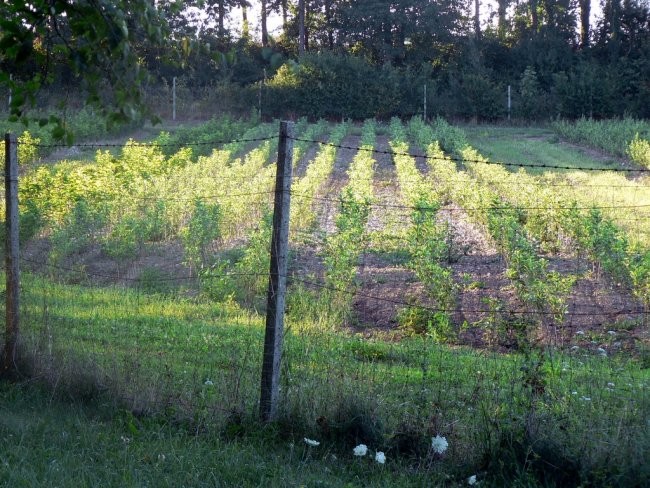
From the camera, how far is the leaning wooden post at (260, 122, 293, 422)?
20.2 feet

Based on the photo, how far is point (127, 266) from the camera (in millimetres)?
14000

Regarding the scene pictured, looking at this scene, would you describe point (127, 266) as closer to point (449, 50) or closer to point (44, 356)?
point (44, 356)

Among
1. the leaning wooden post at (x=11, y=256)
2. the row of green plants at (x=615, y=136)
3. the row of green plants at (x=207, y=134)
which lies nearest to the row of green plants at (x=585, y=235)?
the leaning wooden post at (x=11, y=256)

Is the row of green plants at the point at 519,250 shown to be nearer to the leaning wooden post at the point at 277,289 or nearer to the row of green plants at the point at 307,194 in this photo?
the leaning wooden post at the point at 277,289

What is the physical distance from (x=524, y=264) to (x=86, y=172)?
37.0 feet

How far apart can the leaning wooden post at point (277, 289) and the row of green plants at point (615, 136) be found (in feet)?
76.0

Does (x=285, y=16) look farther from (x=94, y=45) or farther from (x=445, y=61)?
(x=94, y=45)

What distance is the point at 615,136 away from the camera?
114 ft

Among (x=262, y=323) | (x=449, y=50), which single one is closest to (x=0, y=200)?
(x=262, y=323)

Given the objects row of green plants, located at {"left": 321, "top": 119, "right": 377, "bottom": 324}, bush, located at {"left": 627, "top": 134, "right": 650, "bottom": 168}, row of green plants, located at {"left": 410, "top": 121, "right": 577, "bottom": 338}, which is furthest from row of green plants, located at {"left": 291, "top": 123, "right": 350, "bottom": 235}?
bush, located at {"left": 627, "top": 134, "right": 650, "bottom": 168}

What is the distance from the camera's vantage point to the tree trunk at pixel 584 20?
58.9 m

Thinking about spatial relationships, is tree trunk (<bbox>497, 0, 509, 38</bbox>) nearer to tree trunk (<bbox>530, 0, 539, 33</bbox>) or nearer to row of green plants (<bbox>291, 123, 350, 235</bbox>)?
tree trunk (<bbox>530, 0, 539, 33</bbox>)

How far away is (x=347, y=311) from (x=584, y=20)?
54552 millimetres

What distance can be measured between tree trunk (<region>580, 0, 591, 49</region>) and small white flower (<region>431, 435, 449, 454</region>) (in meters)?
57.8
